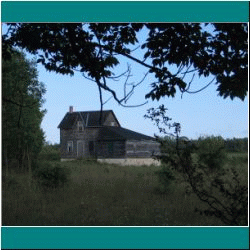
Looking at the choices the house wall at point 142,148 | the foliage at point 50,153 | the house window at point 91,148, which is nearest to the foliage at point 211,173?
the house wall at point 142,148

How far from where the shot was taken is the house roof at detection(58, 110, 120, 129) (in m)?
3.77

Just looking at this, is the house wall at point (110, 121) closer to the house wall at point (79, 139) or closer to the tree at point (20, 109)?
the house wall at point (79, 139)

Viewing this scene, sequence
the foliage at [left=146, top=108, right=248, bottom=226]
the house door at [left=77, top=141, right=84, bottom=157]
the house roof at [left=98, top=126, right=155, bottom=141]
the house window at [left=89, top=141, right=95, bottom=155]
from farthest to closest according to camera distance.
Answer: the house window at [left=89, top=141, right=95, bottom=155]
the house door at [left=77, top=141, right=84, bottom=157]
the house roof at [left=98, top=126, right=155, bottom=141]
the foliage at [left=146, top=108, right=248, bottom=226]

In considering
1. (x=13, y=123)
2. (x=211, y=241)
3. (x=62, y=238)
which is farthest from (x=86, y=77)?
(x=211, y=241)

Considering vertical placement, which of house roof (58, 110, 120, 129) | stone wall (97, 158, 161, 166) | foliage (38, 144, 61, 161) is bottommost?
stone wall (97, 158, 161, 166)

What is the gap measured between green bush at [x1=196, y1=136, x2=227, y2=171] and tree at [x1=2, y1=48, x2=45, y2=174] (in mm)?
1657

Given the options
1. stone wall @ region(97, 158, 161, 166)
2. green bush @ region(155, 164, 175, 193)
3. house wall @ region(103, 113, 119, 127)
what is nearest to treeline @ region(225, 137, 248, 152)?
green bush @ region(155, 164, 175, 193)

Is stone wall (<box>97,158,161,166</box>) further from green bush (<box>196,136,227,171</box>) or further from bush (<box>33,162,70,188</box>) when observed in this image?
green bush (<box>196,136,227,171</box>)

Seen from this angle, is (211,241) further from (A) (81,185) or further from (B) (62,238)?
(A) (81,185)

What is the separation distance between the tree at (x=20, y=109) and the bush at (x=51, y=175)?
0.27 m

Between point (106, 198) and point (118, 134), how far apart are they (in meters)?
0.71

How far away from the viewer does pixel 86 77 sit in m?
3.94

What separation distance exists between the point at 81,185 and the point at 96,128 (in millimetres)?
708

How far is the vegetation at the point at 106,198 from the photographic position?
382 cm
